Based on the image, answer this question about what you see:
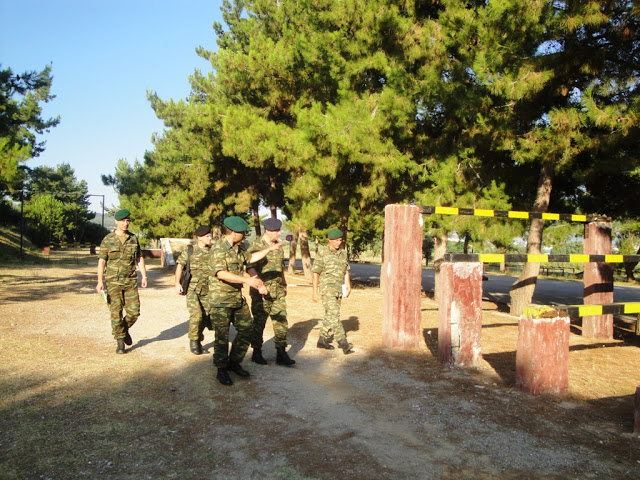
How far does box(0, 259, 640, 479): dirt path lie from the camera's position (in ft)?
11.9

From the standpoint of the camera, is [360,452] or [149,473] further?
[360,452]

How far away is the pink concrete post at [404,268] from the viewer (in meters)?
7.12

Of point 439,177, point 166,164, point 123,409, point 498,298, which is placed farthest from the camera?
point 166,164

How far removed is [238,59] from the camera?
16.9 m

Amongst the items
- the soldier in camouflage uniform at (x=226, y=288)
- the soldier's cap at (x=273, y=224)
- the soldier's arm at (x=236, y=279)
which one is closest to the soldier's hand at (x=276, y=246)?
the soldier's cap at (x=273, y=224)

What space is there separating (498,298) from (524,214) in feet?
31.3

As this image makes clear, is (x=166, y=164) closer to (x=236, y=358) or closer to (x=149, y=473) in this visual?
(x=236, y=358)

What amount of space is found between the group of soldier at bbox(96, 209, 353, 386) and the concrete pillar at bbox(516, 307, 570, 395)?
2532mm

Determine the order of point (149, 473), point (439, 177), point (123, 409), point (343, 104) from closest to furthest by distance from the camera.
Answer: point (149, 473), point (123, 409), point (439, 177), point (343, 104)

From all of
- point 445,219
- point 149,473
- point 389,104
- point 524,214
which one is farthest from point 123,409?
point 389,104

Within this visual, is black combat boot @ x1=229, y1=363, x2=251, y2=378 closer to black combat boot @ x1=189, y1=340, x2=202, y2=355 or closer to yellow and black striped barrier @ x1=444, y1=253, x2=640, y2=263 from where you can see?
black combat boot @ x1=189, y1=340, x2=202, y2=355

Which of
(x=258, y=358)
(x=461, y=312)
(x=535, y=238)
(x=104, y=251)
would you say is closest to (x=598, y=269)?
(x=535, y=238)

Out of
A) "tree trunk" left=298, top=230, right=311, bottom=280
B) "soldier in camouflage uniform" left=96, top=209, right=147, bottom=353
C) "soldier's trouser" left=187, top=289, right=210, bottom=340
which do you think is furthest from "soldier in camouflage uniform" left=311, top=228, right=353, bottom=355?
"tree trunk" left=298, top=230, right=311, bottom=280

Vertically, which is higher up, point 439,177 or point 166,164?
point 166,164
